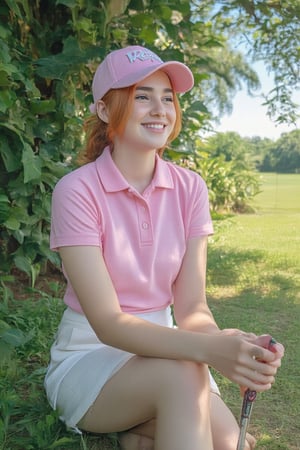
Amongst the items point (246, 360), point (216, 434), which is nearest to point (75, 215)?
point (246, 360)

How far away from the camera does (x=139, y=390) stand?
4.95ft

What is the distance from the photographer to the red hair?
1.70m

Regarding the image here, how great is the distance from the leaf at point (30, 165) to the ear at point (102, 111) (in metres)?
0.68

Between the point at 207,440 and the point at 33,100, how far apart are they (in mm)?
1663

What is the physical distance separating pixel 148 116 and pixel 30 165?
33.4 inches

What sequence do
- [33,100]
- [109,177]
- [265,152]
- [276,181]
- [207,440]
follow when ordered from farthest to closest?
1. [265,152]
2. [276,181]
3. [33,100]
4. [109,177]
5. [207,440]

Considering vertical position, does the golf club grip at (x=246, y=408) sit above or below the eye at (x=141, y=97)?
below

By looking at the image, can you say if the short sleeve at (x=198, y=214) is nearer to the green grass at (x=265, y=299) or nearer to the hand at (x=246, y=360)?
the hand at (x=246, y=360)

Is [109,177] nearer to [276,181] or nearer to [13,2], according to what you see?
[13,2]

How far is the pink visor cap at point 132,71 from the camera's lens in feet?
5.50

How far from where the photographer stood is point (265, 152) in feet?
59.0

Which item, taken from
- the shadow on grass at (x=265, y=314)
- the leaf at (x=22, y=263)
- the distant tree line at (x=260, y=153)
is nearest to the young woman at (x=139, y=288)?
the shadow on grass at (x=265, y=314)

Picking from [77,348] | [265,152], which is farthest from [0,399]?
[265,152]

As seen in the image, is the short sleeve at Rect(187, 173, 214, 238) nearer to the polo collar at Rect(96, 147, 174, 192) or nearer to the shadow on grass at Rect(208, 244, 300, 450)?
the polo collar at Rect(96, 147, 174, 192)
